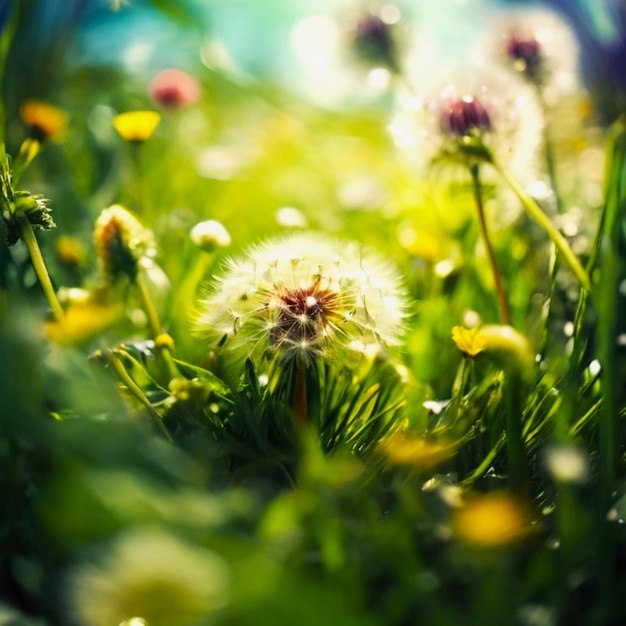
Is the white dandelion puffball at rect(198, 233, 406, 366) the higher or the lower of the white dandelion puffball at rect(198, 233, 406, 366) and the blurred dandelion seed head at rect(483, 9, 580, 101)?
the lower

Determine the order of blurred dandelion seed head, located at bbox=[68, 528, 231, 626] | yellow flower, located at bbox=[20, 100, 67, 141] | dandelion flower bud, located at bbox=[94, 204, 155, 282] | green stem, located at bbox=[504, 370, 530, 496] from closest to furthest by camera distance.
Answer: blurred dandelion seed head, located at bbox=[68, 528, 231, 626] < green stem, located at bbox=[504, 370, 530, 496] < dandelion flower bud, located at bbox=[94, 204, 155, 282] < yellow flower, located at bbox=[20, 100, 67, 141]

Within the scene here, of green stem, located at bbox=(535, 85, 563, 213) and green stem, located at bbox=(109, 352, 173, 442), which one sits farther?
green stem, located at bbox=(535, 85, 563, 213)

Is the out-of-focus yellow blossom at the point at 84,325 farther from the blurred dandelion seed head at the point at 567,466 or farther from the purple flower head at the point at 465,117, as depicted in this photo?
the purple flower head at the point at 465,117

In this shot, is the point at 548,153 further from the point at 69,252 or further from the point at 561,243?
the point at 69,252

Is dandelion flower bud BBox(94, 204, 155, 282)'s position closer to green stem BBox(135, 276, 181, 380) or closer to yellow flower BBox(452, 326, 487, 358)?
green stem BBox(135, 276, 181, 380)

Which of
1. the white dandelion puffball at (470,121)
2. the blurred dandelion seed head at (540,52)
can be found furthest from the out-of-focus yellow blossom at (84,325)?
the blurred dandelion seed head at (540,52)

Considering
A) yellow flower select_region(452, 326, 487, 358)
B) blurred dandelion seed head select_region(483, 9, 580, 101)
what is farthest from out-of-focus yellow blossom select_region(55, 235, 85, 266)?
blurred dandelion seed head select_region(483, 9, 580, 101)
